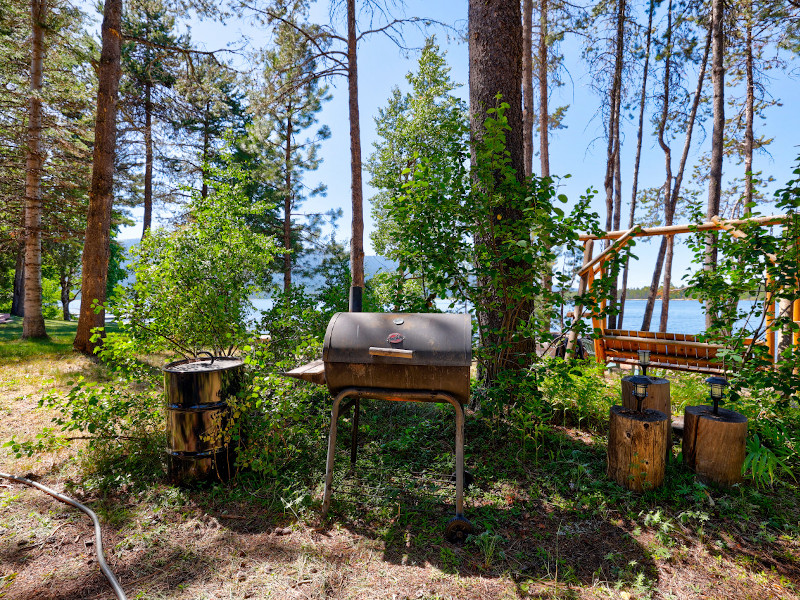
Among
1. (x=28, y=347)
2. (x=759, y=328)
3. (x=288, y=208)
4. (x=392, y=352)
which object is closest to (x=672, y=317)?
(x=288, y=208)

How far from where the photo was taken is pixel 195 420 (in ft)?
9.59

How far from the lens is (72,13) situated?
9594 mm

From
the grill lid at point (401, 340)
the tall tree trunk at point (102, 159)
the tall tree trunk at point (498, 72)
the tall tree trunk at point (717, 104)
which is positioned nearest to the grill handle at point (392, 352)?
the grill lid at point (401, 340)

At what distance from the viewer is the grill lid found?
2402 millimetres

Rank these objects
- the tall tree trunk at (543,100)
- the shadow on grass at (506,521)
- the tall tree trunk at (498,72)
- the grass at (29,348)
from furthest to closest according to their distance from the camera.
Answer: the tall tree trunk at (543,100), the grass at (29,348), the tall tree trunk at (498,72), the shadow on grass at (506,521)

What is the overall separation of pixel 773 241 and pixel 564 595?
10.2 ft

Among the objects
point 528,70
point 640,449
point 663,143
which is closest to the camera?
point 640,449

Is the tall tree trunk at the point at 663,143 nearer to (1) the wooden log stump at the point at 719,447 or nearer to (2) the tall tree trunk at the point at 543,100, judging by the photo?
(2) the tall tree trunk at the point at 543,100

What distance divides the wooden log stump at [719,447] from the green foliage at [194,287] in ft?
12.5

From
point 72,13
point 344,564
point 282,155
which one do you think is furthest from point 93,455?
point 282,155

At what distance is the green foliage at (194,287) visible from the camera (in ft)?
11.7

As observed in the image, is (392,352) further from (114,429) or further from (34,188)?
(34,188)

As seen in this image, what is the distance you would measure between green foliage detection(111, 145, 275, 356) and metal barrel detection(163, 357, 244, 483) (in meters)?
0.66

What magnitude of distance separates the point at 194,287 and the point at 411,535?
281 centimetres
